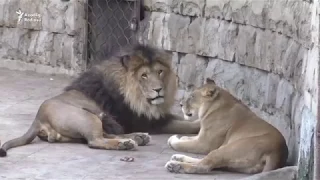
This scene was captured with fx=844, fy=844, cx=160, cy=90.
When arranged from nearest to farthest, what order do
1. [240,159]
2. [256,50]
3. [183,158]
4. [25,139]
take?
[240,159] < [183,158] < [25,139] < [256,50]

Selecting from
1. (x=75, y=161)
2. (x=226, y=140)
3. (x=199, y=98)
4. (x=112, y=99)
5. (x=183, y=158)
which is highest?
(x=199, y=98)

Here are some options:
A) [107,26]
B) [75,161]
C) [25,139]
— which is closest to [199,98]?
[75,161]

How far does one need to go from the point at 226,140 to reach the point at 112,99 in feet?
3.98

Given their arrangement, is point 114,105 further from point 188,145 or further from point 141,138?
point 188,145

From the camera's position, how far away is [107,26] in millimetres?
10180

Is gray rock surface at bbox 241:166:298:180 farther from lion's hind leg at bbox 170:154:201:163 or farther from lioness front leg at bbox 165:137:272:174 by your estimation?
lion's hind leg at bbox 170:154:201:163

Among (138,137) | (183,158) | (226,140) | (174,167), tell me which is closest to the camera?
(174,167)

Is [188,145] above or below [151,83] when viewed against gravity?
below

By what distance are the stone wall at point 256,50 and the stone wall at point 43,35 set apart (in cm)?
113

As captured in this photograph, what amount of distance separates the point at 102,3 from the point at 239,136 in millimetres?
4290

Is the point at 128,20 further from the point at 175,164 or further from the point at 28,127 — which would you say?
the point at 175,164

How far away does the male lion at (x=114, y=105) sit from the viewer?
6.93m

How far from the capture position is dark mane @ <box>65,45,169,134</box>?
282 inches

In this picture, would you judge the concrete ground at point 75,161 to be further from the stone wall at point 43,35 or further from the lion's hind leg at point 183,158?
the stone wall at point 43,35
